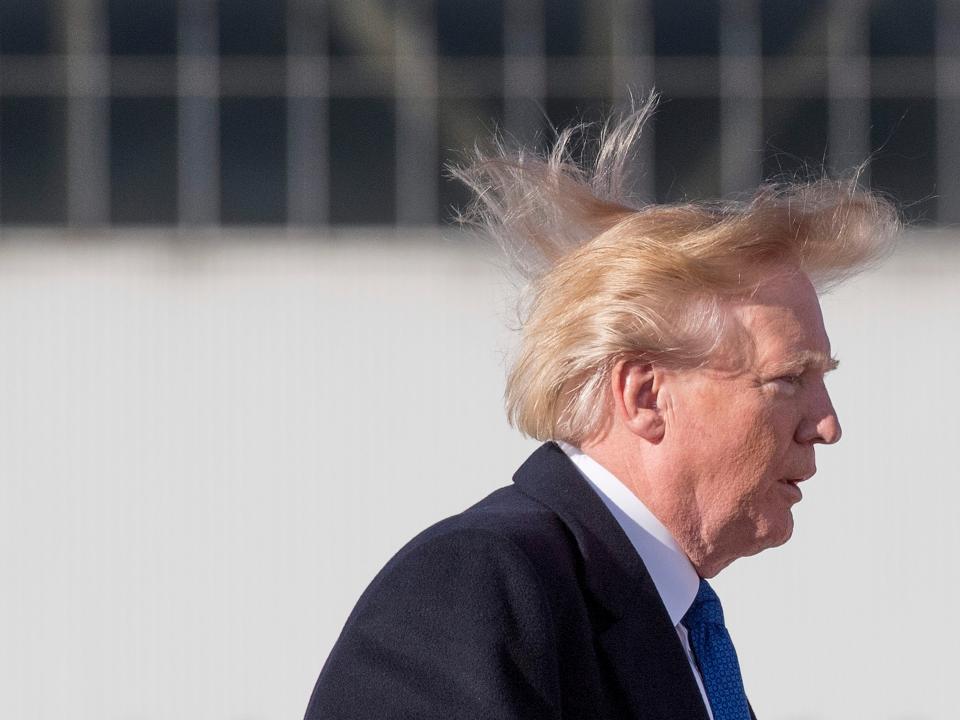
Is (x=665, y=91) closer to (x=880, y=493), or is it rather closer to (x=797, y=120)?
(x=797, y=120)

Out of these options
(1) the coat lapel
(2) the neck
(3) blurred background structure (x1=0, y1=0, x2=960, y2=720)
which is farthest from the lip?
(3) blurred background structure (x1=0, y1=0, x2=960, y2=720)

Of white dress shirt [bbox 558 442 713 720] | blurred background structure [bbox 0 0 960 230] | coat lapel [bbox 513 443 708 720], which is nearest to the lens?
coat lapel [bbox 513 443 708 720]

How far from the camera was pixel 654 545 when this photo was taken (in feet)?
6.98

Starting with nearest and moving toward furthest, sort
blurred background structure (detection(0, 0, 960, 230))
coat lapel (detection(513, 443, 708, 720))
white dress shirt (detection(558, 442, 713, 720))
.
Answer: coat lapel (detection(513, 443, 708, 720)) < white dress shirt (detection(558, 442, 713, 720)) < blurred background structure (detection(0, 0, 960, 230))

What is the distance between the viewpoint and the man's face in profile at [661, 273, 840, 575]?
214cm

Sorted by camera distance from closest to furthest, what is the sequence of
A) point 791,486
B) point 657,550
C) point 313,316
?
point 657,550 < point 791,486 < point 313,316

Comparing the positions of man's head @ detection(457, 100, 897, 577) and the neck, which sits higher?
man's head @ detection(457, 100, 897, 577)

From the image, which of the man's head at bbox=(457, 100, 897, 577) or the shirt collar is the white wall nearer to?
the man's head at bbox=(457, 100, 897, 577)

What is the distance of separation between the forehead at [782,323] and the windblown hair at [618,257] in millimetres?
23

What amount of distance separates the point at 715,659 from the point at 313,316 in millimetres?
8420

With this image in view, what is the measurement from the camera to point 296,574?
33.3 ft

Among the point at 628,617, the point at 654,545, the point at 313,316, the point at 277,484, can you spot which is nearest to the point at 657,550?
the point at 654,545

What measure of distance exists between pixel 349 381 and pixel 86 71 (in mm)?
2801

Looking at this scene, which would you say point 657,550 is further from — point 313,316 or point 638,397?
point 313,316
